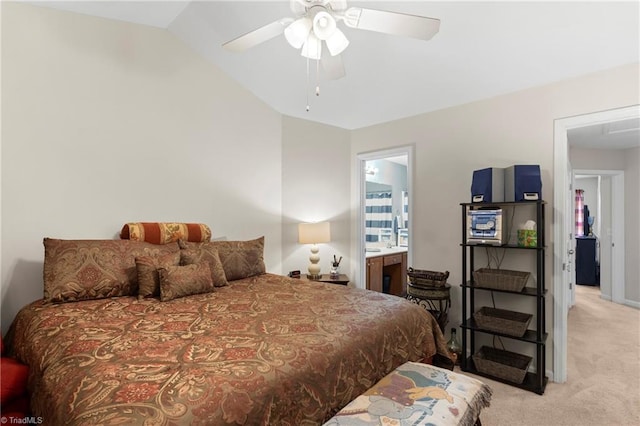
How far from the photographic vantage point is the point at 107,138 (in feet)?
8.13

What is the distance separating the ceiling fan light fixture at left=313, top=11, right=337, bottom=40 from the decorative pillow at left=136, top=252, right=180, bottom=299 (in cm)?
172

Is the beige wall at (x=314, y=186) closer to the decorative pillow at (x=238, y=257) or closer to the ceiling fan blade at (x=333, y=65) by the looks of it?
the decorative pillow at (x=238, y=257)

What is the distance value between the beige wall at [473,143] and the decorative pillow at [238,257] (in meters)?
1.74

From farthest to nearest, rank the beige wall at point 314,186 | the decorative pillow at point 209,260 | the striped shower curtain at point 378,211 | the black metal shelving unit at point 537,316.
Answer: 1. the striped shower curtain at point 378,211
2. the beige wall at point 314,186
3. the black metal shelving unit at point 537,316
4. the decorative pillow at point 209,260

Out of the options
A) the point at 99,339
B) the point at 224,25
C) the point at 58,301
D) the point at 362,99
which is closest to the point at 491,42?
the point at 362,99

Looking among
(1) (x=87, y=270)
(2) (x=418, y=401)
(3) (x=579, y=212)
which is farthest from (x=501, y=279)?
(3) (x=579, y=212)

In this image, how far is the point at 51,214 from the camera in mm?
2221

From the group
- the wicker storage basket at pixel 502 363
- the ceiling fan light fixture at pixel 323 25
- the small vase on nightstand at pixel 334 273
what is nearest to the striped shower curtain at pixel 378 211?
the small vase on nightstand at pixel 334 273

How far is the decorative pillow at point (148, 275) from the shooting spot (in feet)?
6.74

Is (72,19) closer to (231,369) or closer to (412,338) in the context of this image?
(231,369)

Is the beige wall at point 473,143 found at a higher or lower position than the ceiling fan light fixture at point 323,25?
lower

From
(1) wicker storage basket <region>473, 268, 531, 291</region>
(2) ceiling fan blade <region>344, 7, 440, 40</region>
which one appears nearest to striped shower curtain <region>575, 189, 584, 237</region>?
(1) wicker storage basket <region>473, 268, 531, 291</region>

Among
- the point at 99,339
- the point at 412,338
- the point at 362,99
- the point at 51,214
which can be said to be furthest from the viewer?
the point at 362,99

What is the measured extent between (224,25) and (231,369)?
2.60m
